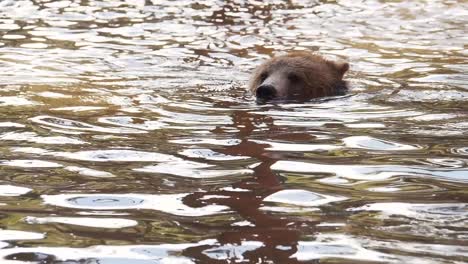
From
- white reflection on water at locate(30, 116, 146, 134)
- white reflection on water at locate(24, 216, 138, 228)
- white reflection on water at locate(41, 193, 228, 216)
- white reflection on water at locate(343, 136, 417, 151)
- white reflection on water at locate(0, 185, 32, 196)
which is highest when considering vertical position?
white reflection on water at locate(24, 216, 138, 228)

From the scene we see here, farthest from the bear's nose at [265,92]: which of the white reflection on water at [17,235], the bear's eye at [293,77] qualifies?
the white reflection on water at [17,235]

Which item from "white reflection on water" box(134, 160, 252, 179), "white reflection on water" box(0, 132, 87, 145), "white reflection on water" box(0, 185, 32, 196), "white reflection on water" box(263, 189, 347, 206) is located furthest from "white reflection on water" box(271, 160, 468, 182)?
"white reflection on water" box(0, 132, 87, 145)

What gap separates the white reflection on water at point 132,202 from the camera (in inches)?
179

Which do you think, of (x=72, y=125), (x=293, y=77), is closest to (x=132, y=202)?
(x=72, y=125)

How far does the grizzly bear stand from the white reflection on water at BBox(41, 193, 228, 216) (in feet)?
15.5

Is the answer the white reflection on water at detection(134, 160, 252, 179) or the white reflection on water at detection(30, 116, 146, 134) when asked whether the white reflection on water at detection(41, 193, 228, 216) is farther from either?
the white reflection on water at detection(30, 116, 146, 134)

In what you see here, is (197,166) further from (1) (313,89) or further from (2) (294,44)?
(2) (294,44)

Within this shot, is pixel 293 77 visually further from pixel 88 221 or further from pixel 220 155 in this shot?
pixel 88 221

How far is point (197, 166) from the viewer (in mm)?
5547

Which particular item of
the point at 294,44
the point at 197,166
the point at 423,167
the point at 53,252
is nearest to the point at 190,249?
the point at 53,252

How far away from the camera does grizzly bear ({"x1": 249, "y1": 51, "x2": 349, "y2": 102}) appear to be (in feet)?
32.0

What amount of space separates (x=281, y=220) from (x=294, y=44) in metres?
8.82

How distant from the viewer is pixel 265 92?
9.12 meters

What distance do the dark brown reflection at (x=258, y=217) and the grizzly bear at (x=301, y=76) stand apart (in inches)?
137
